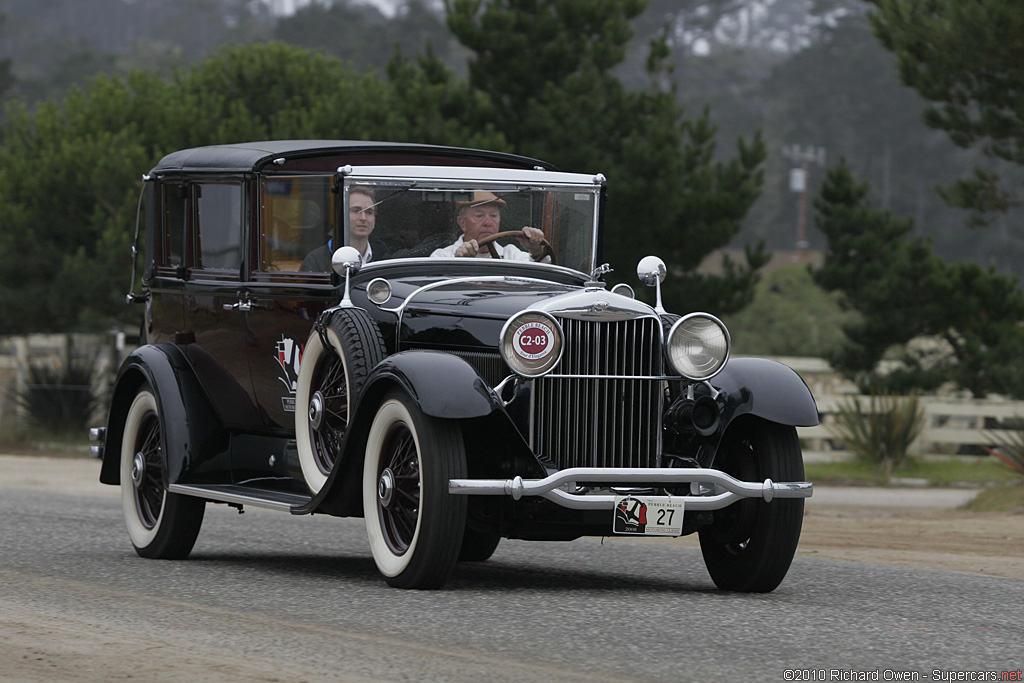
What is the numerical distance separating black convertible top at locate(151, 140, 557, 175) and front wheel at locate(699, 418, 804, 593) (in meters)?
2.33

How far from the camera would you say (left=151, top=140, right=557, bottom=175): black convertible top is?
9133 mm

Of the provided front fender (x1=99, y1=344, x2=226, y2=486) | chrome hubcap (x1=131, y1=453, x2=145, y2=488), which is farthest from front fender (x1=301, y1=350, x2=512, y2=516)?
chrome hubcap (x1=131, y1=453, x2=145, y2=488)

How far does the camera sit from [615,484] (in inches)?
291

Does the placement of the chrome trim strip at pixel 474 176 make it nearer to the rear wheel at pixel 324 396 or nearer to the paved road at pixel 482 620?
the rear wheel at pixel 324 396

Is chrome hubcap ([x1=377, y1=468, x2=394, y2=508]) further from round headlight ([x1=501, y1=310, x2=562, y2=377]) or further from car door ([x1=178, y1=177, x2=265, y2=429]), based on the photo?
car door ([x1=178, y1=177, x2=265, y2=429])

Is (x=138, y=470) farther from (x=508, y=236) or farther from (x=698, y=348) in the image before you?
(x=698, y=348)

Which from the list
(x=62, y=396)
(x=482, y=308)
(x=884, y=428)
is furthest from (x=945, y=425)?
(x=482, y=308)

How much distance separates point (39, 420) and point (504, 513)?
20527mm

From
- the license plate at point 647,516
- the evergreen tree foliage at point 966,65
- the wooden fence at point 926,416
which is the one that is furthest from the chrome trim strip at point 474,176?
the wooden fence at point 926,416

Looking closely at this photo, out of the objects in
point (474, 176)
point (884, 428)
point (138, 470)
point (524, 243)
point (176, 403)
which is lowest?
point (884, 428)

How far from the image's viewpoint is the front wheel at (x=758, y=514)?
25.4 feet

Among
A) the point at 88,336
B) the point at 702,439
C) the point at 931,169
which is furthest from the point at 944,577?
the point at 931,169

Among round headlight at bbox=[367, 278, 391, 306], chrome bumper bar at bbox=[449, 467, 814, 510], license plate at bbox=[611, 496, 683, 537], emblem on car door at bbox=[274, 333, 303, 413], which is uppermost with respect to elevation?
round headlight at bbox=[367, 278, 391, 306]

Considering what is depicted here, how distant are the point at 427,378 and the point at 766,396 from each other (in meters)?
1.63
